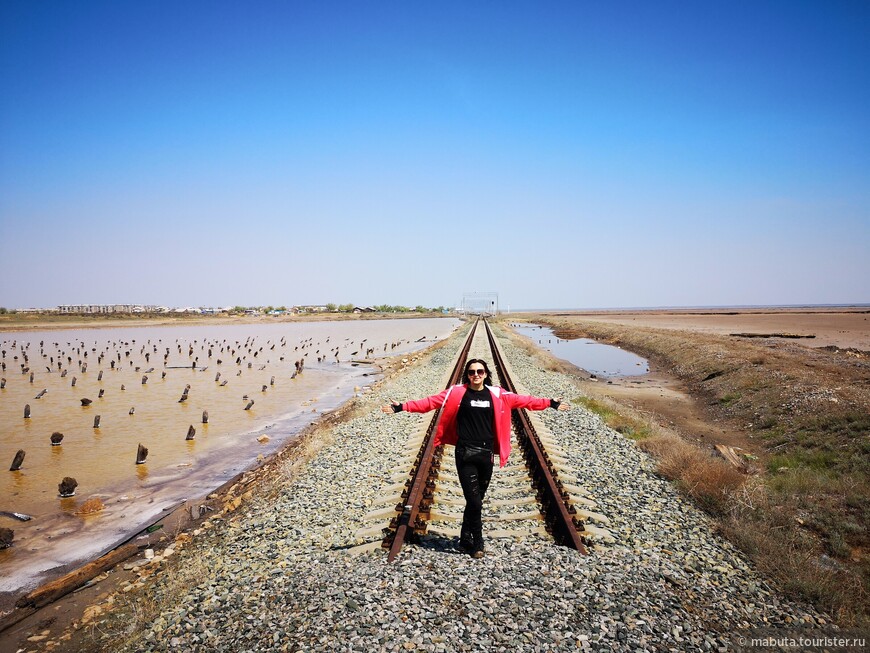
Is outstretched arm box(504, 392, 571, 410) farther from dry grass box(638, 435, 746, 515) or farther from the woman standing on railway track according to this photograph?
dry grass box(638, 435, 746, 515)

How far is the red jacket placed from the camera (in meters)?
5.28

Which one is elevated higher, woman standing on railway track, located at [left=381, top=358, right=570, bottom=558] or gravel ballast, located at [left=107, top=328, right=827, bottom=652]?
woman standing on railway track, located at [left=381, top=358, right=570, bottom=558]

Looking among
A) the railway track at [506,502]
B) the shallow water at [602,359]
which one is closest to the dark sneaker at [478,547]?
the railway track at [506,502]

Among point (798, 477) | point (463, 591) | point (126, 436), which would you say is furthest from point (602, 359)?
point (463, 591)

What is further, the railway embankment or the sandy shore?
the sandy shore

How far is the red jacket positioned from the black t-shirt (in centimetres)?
7

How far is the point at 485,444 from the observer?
5.23 metres

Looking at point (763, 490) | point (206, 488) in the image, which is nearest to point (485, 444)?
point (763, 490)

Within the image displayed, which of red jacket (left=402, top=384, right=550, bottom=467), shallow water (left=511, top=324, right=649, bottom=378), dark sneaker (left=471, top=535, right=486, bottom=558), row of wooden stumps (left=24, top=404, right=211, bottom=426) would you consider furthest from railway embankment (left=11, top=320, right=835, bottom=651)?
shallow water (left=511, top=324, right=649, bottom=378)

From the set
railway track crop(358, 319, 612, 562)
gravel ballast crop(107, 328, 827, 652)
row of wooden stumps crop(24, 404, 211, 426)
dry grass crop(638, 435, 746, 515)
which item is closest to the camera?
gravel ballast crop(107, 328, 827, 652)

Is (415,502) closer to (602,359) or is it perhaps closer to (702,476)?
(702,476)

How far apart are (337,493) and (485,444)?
3.43m

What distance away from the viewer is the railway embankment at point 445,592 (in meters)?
3.94

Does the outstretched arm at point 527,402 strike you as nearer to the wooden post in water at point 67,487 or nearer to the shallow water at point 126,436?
the shallow water at point 126,436
